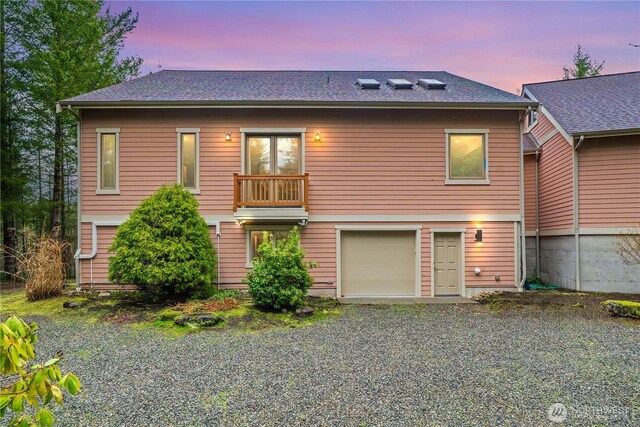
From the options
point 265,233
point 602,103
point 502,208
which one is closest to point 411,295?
point 502,208

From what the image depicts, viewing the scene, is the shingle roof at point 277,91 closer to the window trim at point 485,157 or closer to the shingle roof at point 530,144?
the window trim at point 485,157

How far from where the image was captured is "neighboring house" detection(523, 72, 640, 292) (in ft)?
29.0

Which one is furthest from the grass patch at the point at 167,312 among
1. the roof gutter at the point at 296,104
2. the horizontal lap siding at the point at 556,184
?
the horizontal lap siding at the point at 556,184

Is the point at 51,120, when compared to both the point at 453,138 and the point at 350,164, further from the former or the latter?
the point at 453,138

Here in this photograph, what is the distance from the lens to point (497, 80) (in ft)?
73.2

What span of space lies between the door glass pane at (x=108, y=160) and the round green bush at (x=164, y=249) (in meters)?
2.14

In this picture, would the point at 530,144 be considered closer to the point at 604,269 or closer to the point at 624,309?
the point at 604,269

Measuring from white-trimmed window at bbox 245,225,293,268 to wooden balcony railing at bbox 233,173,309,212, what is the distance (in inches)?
27.3

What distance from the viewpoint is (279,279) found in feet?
23.5

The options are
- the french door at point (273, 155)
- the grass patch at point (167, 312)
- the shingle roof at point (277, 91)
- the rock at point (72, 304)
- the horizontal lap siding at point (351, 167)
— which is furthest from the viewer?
the french door at point (273, 155)

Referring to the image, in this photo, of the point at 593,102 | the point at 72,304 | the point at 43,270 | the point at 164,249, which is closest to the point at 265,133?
the point at 164,249

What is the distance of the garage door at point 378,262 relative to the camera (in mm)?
9227

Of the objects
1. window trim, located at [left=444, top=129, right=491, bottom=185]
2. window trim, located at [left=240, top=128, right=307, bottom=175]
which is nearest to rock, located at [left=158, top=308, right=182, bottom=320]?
window trim, located at [left=240, top=128, right=307, bottom=175]

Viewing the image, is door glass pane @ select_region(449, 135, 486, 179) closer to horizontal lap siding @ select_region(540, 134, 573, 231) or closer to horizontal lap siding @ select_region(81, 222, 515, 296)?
horizontal lap siding @ select_region(81, 222, 515, 296)
